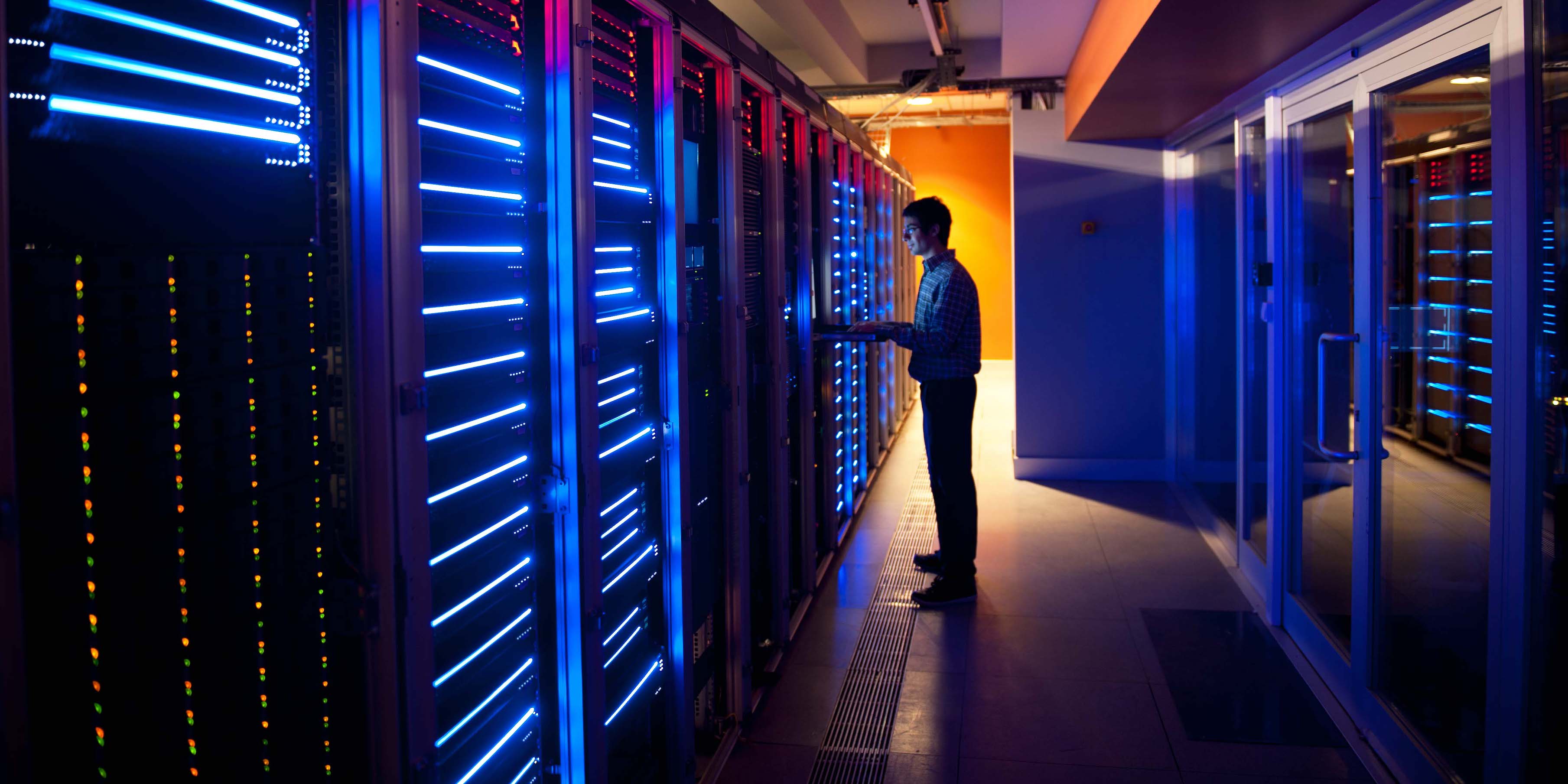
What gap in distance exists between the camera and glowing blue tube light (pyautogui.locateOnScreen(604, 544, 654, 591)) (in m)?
2.22

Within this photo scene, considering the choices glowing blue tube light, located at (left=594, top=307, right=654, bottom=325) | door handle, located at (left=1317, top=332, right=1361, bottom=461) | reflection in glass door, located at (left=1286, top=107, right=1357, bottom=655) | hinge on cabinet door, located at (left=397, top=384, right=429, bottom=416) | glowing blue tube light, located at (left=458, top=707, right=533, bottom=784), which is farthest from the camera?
reflection in glass door, located at (left=1286, top=107, right=1357, bottom=655)

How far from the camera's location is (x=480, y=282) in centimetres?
172

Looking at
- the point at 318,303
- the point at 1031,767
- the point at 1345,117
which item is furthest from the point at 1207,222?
the point at 318,303

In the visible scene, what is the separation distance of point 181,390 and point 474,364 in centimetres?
64

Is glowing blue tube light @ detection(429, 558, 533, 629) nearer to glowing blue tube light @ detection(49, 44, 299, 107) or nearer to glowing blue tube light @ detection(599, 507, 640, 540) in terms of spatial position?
glowing blue tube light @ detection(599, 507, 640, 540)

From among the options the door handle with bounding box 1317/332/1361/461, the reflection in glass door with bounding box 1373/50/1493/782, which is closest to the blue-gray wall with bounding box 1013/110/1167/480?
the door handle with bounding box 1317/332/1361/461

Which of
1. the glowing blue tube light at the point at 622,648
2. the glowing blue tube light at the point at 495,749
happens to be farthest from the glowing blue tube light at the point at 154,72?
the glowing blue tube light at the point at 622,648

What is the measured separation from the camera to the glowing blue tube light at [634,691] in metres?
2.23

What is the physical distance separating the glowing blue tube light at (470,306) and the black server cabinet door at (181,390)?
0.26m

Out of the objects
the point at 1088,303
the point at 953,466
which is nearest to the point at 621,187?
the point at 953,466

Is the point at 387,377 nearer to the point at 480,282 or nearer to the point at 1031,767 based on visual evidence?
the point at 480,282

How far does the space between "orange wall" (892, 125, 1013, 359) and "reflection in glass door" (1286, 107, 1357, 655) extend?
9.69 meters

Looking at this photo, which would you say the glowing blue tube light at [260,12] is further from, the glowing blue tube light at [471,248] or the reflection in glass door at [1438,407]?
the reflection in glass door at [1438,407]

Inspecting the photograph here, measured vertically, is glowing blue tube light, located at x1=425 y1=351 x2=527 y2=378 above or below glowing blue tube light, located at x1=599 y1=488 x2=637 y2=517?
above
